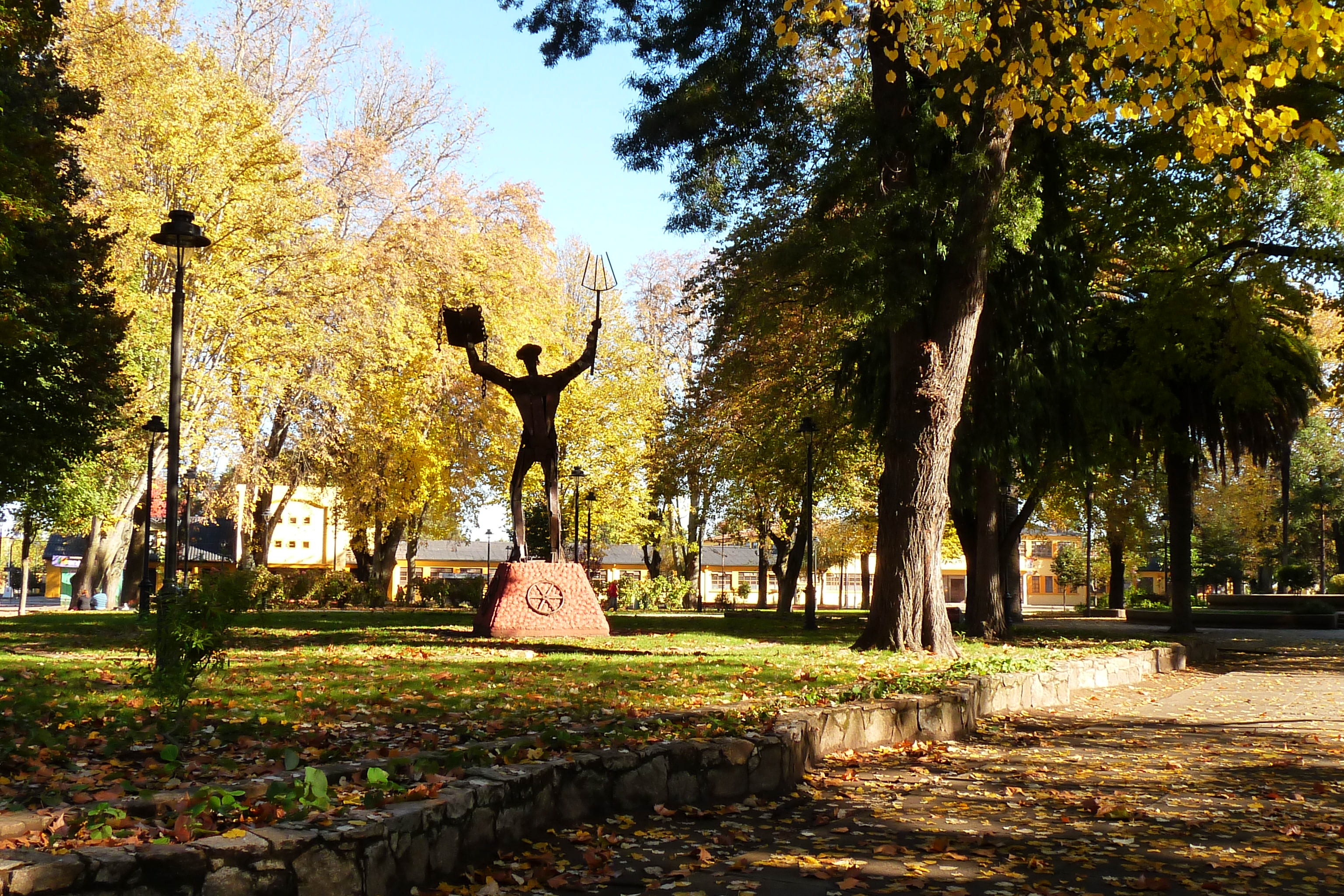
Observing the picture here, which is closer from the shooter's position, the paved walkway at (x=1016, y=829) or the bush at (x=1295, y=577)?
the paved walkway at (x=1016, y=829)

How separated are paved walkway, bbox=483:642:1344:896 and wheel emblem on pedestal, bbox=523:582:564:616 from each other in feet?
21.6

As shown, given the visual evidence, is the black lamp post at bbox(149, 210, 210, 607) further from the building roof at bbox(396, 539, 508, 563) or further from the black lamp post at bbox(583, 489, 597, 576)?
the building roof at bbox(396, 539, 508, 563)

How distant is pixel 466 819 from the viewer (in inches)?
199

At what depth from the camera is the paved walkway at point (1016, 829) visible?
5.06m

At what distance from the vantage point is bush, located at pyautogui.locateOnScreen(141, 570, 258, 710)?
626 centimetres

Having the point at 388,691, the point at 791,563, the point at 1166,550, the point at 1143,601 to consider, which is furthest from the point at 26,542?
the point at 1166,550

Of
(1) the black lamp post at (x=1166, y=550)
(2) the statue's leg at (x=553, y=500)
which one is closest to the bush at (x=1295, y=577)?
(1) the black lamp post at (x=1166, y=550)

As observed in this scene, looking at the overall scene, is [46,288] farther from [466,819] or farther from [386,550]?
[386,550]

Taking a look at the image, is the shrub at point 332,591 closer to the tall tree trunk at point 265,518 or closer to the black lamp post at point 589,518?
the tall tree trunk at point 265,518

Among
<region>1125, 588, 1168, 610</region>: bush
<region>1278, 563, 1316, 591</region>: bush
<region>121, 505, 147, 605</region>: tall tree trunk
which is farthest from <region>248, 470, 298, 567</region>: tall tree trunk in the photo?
<region>1278, 563, 1316, 591</region>: bush

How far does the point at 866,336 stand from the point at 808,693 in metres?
10.3

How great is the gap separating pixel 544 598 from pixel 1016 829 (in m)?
9.36

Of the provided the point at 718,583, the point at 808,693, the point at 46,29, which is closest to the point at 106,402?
the point at 46,29

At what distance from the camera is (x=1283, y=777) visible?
7.77 meters
